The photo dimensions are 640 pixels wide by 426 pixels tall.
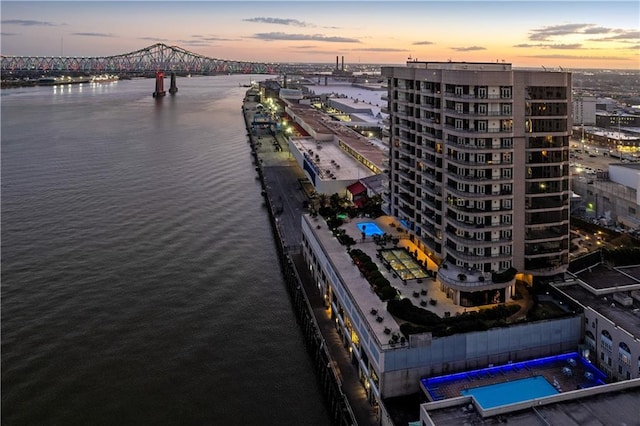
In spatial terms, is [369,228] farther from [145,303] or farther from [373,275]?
[145,303]

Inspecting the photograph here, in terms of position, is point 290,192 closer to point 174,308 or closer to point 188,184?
point 188,184

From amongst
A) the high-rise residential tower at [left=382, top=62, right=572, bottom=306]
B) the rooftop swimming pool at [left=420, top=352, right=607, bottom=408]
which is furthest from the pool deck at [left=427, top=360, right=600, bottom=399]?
the high-rise residential tower at [left=382, top=62, right=572, bottom=306]

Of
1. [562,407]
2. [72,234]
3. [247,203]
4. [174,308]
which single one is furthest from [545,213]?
[72,234]

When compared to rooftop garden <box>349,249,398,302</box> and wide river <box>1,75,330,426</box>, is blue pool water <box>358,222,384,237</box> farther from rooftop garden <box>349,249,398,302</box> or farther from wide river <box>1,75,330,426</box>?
wide river <box>1,75,330,426</box>

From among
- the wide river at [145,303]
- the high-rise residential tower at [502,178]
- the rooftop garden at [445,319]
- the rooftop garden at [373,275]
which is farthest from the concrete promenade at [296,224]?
the high-rise residential tower at [502,178]

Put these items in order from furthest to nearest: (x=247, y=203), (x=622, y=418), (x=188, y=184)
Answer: (x=188, y=184) → (x=247, y=203) → (x=622, y=418)

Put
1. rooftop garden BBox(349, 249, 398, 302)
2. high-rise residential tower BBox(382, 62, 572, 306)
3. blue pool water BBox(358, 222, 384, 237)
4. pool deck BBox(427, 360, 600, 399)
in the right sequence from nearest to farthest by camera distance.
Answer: pool deck BBox(427, 360, 600, 399) < rooftop garden BBox(349, 249, 398, 302) < high-rise residential tower BBox(382, 62, 572, 306) < blue pool water BBox(358, 222, 384, 237)
